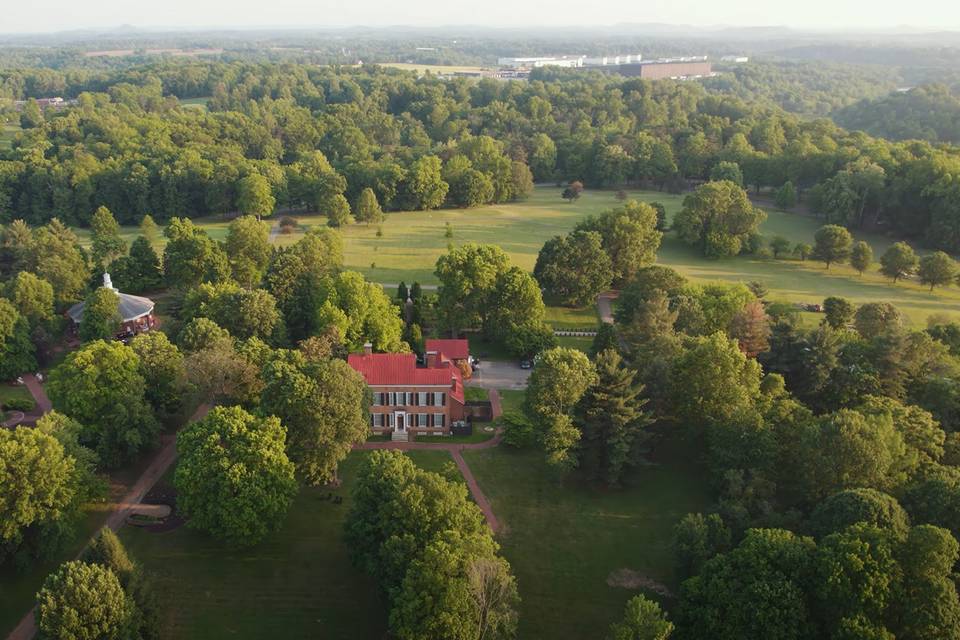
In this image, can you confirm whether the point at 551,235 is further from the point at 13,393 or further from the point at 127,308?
the point at 13,393

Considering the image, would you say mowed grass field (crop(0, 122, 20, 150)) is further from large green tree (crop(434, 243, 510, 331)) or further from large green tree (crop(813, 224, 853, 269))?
large green tree (crop(813, 224, 853, 269))

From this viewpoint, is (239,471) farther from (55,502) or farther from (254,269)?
(254,269)

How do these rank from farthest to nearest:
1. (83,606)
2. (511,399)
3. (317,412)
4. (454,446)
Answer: (511,399), (454,446), (317,412), (83,606)

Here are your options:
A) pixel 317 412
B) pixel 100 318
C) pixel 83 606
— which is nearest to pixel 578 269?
pixel 317 412

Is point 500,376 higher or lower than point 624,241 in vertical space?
lower

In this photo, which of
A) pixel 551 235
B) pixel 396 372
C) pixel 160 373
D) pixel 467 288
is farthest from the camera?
pixel 551 235

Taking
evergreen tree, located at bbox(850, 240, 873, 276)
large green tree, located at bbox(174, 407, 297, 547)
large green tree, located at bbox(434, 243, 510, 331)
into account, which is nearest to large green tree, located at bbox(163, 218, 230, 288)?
large green tree, located at bbox(434, 243, 510, 331)
